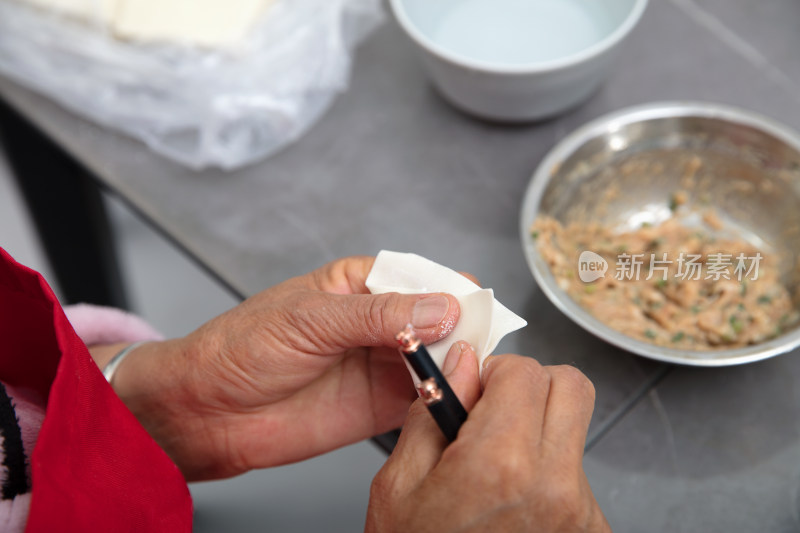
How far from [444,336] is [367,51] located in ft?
2.59

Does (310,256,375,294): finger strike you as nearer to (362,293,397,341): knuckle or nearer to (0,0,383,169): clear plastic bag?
(362,293,397,341): knuckle

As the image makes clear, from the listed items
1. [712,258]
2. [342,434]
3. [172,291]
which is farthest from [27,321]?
[172,291]

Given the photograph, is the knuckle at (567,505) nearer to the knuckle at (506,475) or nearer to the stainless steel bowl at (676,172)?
the knuckle at (506,475)

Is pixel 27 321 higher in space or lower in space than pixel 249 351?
higher

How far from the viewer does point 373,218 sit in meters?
1.05

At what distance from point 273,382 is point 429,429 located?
246 mm

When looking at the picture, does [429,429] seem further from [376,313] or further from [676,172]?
[676,172]

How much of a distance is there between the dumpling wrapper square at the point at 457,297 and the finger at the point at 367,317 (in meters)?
0.01

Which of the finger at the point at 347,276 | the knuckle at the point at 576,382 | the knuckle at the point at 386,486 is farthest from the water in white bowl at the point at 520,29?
the knuckle at the point at 386,486

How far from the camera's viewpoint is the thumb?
629 millimetres

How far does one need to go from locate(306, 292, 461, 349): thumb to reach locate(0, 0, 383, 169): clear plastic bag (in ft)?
1.79

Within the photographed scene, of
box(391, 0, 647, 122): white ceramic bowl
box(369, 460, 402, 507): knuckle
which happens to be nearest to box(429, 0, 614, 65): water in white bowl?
box(391, 0, 647, 122): white ceramic bowl

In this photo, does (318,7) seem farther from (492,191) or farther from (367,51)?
(492,191)

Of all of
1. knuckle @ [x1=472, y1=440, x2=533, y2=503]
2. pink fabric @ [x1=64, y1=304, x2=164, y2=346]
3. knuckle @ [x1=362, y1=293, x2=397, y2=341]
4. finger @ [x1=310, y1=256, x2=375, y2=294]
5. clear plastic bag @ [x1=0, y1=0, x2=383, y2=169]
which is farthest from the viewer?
clear plastic bag @ [x1=0, y1=0, x2=383, y2=169]
